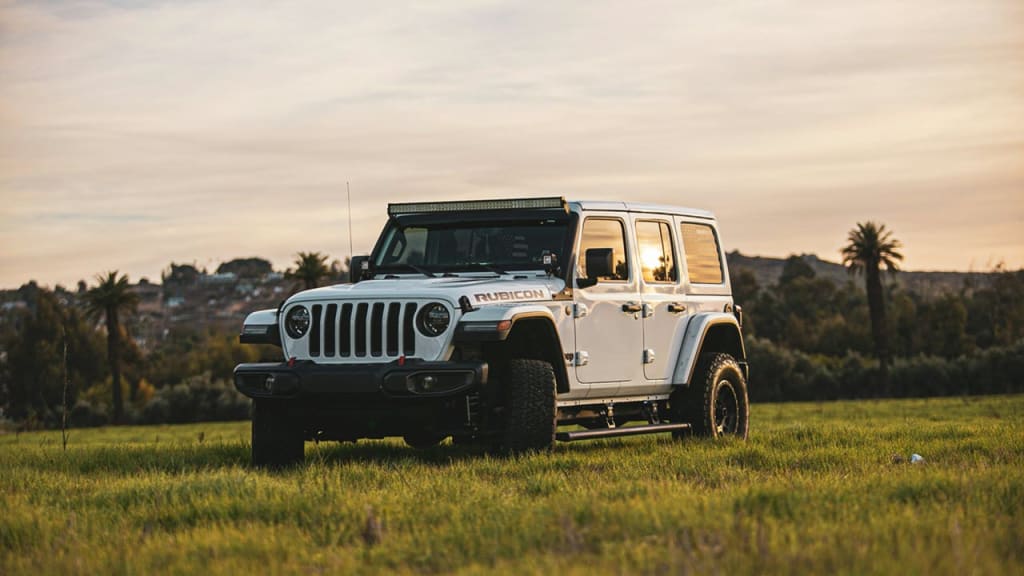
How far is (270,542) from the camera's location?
6637 millimetres

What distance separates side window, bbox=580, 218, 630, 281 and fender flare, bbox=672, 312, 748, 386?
1210 mm

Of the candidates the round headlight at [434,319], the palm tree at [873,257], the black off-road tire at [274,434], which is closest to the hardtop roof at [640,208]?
the round headlight at [434,319]

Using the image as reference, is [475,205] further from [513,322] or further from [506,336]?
[506,336]

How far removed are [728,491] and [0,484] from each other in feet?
17.5

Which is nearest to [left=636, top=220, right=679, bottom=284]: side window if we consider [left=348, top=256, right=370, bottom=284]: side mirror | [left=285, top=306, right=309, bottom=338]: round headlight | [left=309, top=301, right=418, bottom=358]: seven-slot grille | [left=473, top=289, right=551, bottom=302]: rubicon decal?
[left=473, top=289, right=551, bottom=302]: rubicon decal

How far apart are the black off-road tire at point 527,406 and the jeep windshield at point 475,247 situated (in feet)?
3.88

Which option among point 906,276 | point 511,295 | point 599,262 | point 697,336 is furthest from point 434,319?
point 906,276

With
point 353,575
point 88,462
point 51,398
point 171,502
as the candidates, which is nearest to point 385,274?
point 88,462

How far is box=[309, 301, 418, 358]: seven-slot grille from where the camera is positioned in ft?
34.5

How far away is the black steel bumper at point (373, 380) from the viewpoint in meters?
10.2

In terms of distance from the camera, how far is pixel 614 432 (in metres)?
11.8

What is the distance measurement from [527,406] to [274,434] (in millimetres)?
2082

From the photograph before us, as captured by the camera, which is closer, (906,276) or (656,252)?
(656,252)

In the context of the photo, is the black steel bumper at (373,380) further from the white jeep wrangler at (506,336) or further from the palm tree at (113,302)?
the palm tree at (113,302)
